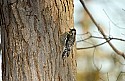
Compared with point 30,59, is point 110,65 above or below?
below

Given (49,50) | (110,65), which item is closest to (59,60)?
(49,50)

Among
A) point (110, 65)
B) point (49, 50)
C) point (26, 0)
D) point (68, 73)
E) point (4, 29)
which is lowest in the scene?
point (110, 65)

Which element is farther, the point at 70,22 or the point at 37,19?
the point at 70,22

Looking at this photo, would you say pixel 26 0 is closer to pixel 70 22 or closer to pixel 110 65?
pixel 70 22
